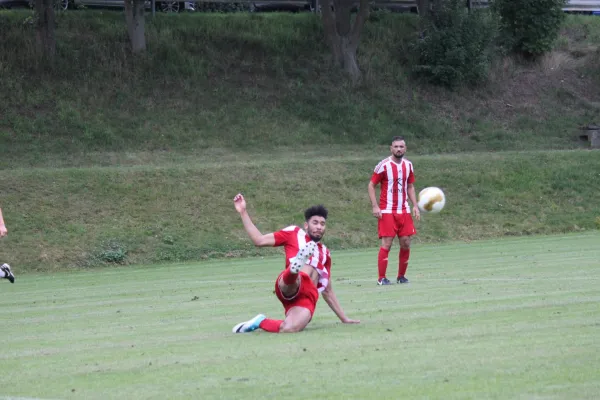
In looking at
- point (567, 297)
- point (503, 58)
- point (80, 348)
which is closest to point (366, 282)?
point (567, 297)

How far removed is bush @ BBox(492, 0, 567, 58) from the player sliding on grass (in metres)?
35.9

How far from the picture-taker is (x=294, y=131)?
120 feet

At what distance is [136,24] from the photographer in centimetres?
3841

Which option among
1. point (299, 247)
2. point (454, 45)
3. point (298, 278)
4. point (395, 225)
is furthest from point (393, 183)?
point (454, 45)

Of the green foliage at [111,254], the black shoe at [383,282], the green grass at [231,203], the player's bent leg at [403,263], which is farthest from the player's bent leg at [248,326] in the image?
the green foliage at [111,254]

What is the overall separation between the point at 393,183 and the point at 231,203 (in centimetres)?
1238

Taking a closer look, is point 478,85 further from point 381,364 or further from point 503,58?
point 381,364

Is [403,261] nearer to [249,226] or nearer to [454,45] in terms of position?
[249,226]

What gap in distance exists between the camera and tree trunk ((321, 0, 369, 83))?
4044cm

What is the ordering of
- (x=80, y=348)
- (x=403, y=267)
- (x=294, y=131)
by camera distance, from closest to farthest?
(x=80, y=348) < (x=403, y=267) < (x=294, y=131)

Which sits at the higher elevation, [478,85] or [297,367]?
[297,367]

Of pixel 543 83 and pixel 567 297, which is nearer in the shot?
pixel 567 297

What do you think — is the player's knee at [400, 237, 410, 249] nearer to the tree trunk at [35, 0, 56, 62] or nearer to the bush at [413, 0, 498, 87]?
the tree trunk at [35, 0, 56, 62]

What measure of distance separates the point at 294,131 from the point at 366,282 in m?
20.7
